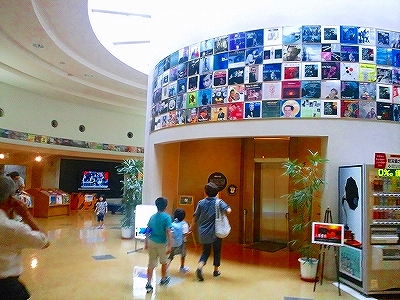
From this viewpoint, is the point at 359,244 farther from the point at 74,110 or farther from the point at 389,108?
the point at 74,110

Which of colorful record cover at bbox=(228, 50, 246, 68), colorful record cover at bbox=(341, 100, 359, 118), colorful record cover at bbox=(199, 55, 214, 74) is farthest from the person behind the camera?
colorful record cover at bbox=(199, 55, 214, 74)

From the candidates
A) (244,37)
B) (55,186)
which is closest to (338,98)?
(244,37)

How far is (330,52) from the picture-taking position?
6059 millimetres

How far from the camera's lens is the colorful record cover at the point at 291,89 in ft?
20.0

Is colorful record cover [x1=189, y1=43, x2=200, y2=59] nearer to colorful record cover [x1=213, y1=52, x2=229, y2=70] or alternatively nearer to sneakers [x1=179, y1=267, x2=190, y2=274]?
colorful record cover [x1=213, y1=52, x2=229, y2=70]

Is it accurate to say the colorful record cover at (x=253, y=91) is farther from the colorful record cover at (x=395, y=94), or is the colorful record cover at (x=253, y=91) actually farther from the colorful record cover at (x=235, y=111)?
the colorful record cover at (x=395, y=94)

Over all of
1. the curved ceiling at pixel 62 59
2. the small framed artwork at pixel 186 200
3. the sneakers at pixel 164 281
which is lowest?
the sneakers at pixel 164 281

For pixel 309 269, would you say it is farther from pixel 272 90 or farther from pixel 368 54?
pixel 368 54

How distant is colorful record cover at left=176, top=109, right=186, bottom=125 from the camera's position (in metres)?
7.23

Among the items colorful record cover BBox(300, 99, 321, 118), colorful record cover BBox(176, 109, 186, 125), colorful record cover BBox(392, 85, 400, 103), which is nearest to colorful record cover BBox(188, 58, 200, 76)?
colorful record cover BBox(176, 109, 186, 125)

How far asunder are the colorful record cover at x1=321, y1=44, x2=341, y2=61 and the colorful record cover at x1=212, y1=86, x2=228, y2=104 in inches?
71.6

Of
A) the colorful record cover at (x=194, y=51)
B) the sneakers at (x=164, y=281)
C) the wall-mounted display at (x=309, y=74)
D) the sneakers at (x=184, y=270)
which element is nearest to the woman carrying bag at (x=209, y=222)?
the sneakers at (x=184, y=270)

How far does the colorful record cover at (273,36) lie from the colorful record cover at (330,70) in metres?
0.91

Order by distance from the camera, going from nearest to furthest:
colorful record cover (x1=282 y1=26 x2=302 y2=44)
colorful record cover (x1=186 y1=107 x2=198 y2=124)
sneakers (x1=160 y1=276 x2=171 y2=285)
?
sneakers (x1=160 y1=276 x2=171 y2=285) < colorful record cover (x1=282 y1=26 x2=302 y2=44) < colorful record cover (x1=186 y1=107 x2=198 y2=124)
